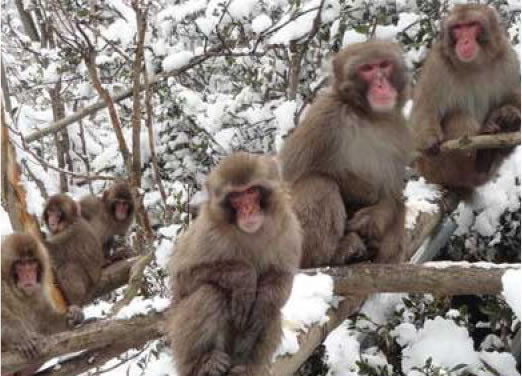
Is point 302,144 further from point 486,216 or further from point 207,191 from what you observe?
point 486,216

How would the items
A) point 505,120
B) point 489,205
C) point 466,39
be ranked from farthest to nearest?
point 489,205 < point 505,120 < point 466,39

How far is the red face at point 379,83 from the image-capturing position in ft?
13.4

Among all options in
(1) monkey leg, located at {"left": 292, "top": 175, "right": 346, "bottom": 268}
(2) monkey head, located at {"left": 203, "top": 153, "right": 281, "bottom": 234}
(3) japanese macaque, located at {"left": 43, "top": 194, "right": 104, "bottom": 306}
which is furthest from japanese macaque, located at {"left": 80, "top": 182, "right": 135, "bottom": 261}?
(2) monkey head, located at {"left": 203, "top": 153, "right": 281, "bottom": 234}

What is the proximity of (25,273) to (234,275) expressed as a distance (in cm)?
152

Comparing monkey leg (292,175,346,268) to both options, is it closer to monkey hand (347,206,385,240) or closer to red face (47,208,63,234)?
monkey hand (347,206,385,240)

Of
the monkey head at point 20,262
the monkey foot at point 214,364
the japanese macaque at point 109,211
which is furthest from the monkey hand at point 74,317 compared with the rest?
the japanese macaque at point 109,211

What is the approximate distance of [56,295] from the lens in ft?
16.6

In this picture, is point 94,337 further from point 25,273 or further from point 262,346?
point 25,273

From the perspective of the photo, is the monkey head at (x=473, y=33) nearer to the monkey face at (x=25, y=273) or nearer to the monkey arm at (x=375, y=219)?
the monkey arm at (x=375, y=219)

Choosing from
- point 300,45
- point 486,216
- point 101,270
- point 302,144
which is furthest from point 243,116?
point 302,144

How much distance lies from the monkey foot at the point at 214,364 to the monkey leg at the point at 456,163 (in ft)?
8.54

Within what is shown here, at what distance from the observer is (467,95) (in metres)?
5.20

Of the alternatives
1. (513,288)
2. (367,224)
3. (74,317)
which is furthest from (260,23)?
(513,288)

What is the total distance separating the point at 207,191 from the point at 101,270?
302 cm
